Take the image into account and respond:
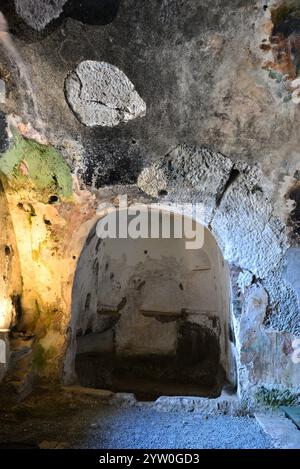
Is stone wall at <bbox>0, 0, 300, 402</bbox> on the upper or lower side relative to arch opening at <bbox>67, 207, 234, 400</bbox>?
upper

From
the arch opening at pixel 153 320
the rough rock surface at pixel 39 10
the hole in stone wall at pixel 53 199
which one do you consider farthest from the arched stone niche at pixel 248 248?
the rough rock surface at pixel 39 10

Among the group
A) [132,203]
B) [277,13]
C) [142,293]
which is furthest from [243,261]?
[142,293]

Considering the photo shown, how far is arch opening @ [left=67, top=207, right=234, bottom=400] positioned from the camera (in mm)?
3936

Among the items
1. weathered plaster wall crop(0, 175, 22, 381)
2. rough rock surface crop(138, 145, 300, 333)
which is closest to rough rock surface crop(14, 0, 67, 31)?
rough rock surface crop(138, 145, 300, 333)

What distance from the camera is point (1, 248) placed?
286 centimetres

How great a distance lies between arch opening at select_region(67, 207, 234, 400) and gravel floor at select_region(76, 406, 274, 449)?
1.21 metres

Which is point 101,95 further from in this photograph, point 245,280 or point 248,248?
point 245,280

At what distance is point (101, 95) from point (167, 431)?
1907mm

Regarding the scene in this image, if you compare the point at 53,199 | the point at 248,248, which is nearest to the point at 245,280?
the point at 248,248

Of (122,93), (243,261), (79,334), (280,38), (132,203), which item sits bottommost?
(79,334)

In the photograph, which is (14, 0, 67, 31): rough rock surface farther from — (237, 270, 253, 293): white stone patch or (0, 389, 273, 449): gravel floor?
(0, 389, 273, 449): gravel floor

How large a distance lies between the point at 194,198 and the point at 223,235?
315mm
